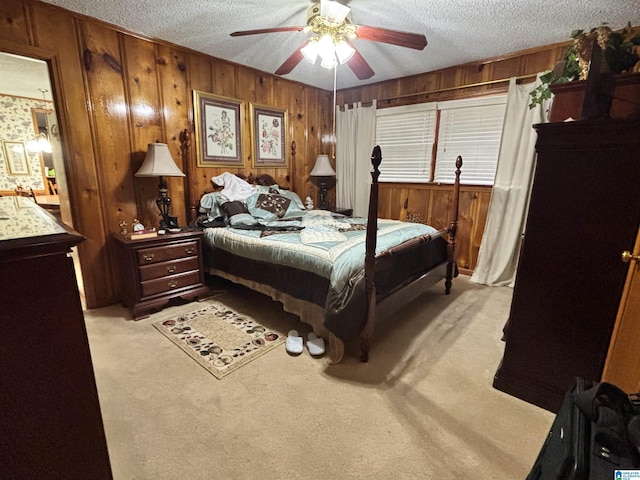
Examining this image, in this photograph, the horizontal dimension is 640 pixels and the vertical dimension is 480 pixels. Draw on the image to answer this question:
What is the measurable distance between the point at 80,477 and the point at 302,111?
434 centimetres

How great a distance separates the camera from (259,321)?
2629mm

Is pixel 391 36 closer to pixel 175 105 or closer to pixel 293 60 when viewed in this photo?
pixel 293 60

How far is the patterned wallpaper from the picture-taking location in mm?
5230

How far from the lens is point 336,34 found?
2.13 m

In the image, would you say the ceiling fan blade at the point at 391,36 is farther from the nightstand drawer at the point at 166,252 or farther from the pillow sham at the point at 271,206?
the nightstand drawer at the point at 166,252

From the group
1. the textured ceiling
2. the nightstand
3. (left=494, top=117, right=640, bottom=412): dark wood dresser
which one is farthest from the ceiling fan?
the nightstand

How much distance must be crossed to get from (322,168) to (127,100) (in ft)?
8.00

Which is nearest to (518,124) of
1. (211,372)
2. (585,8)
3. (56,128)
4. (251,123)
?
(585,8)

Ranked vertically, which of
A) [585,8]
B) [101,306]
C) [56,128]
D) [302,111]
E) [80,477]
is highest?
[585,8]

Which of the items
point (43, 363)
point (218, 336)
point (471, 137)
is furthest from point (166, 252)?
point (471, 137)

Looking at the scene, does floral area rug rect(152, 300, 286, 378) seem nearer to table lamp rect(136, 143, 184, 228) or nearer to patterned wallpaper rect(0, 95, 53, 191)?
table lamp rect(136, 143, 184, 228)

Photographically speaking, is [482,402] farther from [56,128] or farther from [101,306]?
[56,128]

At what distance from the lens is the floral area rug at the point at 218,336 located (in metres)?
2.08

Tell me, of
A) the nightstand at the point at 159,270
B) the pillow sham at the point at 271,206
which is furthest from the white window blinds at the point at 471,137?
the nightstand at the point at 159,270
